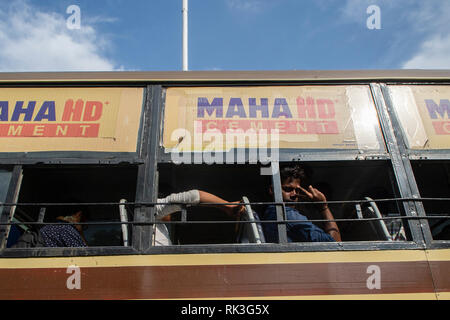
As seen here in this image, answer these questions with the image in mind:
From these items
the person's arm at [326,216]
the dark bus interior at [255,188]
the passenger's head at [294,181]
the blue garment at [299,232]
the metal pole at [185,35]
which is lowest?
the blue garment at [299,232]

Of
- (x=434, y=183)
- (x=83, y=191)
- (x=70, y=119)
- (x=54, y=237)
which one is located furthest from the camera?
(x=83, y=191)

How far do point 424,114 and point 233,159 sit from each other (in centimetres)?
148

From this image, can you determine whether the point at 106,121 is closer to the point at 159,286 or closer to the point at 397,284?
the point at 159,286

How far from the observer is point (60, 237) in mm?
2314

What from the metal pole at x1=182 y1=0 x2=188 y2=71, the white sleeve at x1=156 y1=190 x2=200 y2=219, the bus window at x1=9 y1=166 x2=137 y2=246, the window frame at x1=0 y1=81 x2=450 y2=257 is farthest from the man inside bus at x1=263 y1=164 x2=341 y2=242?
the metal pole at x1=182 y1=0 x2=188 y2=71

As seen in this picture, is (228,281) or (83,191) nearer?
(228,281)

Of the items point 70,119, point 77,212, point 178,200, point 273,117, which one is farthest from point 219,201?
point 77,212

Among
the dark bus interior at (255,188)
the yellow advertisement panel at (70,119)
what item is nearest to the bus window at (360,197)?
the dark bus interior at (255,188)

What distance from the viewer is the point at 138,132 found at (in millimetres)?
2396

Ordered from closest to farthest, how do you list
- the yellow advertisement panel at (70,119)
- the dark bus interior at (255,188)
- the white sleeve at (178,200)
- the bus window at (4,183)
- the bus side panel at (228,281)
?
the bus side panel at (228,281)
the bus window at (4,183)
the white sleeve at (178,200)
the yellow advertisement panel at (70,119)
the dark bus interior at (255,188)

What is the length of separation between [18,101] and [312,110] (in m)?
2.22

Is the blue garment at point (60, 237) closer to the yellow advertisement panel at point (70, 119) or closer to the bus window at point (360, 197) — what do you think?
the yellow advertisement panel at point (70, 119)

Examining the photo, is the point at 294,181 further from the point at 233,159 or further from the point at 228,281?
the point at 228,281

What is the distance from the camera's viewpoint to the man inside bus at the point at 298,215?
2162 millimetres
